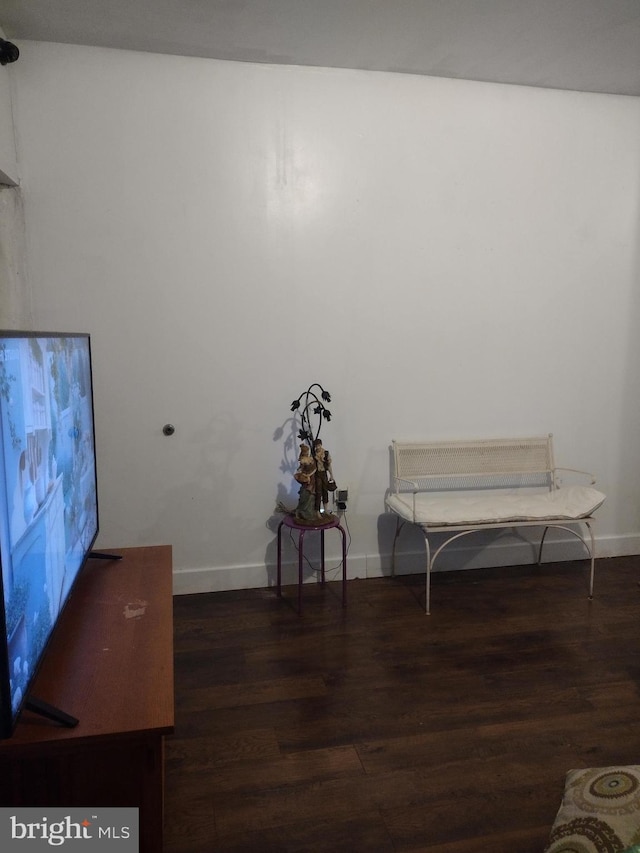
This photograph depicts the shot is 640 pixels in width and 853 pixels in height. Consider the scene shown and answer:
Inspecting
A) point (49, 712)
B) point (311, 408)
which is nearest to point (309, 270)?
point (311, 408)

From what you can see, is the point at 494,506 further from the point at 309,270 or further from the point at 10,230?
the point at 10,230

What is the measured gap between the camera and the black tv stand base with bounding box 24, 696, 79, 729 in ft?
4.38

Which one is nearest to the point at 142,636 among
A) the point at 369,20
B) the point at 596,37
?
the point at 369,20

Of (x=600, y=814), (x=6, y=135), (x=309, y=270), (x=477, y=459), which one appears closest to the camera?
(x=600, y=814)

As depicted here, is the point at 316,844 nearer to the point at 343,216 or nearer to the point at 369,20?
the point at 343,216

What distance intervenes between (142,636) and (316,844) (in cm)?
74

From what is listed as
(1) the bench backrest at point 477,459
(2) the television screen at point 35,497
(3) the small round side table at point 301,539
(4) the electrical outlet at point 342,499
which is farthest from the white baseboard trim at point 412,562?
(2) the television screen at point 35,497

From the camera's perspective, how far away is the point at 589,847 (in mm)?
1346

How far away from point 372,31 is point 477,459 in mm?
2185

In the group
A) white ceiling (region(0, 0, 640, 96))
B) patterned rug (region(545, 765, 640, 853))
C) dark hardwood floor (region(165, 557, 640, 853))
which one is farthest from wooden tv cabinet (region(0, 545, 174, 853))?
white ceiling (region(0, 0, 640, 96))

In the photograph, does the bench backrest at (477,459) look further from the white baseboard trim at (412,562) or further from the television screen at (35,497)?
the television screen at (35,497)

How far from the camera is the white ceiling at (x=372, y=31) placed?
8.24ft

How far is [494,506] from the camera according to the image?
10.8 feet

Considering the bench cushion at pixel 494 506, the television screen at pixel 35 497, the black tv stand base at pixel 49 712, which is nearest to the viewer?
the television screen at pixel 35 497
